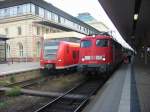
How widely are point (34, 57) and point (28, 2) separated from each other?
9.56 metres

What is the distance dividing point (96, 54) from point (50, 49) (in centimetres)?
480

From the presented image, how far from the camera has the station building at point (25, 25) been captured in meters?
48.2

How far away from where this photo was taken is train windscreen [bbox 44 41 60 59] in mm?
22188

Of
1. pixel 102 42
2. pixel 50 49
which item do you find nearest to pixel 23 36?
pixel 50 49

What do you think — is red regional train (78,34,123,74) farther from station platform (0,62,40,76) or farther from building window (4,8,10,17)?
building window (4,8,10,17)

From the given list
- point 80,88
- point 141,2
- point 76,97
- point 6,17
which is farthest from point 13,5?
point 76,97

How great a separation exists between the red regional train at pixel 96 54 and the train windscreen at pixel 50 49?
3094 millimetres

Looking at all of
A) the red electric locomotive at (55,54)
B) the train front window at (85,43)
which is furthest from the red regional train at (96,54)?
the red electric locomotive at (55,54)

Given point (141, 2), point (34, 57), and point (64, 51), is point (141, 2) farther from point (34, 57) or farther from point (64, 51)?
point (34, 57)

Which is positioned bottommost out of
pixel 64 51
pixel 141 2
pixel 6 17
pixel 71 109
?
pixel 71 109

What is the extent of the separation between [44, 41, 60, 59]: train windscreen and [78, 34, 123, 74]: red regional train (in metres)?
3.09

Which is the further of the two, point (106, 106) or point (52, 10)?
point (52, 10)

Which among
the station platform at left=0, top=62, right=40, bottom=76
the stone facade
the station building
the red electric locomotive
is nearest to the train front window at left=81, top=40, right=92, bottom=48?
the red electric locomotive

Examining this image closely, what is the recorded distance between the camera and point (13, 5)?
167ft
